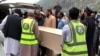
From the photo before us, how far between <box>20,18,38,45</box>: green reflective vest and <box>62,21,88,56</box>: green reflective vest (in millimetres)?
2723

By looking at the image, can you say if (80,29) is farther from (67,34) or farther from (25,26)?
(25,26)

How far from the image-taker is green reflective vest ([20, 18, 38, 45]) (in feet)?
32.9

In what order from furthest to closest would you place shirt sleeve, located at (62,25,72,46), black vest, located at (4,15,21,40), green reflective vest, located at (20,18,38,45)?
black vest, located at (4,15,21,40) → green reflective vest, located at (20,18,38,45) → shirt sleeve, located at (62,25,72,46)

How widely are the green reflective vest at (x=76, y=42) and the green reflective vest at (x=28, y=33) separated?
2.72 meters

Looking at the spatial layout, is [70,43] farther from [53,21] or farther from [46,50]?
[53,21]

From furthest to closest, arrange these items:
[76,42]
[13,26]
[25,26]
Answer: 1. [13,26]
2. [25,26]
3. [76,42]

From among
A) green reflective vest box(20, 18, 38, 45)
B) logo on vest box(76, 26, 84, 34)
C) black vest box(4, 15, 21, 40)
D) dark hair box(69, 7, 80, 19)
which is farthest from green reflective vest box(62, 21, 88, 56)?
black vest box(4, 15, 21, 40)

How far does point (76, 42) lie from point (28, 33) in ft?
9.82

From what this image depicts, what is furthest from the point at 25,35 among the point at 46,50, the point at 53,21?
the point at 53,21

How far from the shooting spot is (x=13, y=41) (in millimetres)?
10406

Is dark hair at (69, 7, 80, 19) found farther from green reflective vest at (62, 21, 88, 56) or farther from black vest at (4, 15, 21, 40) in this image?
black vest at (4, 15, 21, 40)

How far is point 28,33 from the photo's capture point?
33.3 feet

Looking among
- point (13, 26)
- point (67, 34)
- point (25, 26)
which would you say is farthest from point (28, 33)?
Answer: point (67, 34)

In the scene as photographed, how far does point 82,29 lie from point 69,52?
0.50 m
